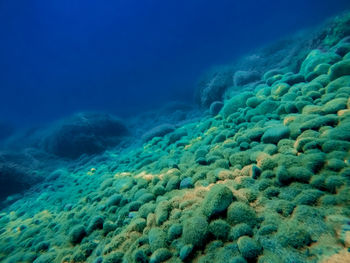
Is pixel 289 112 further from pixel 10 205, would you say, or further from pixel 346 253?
pixel 10 205

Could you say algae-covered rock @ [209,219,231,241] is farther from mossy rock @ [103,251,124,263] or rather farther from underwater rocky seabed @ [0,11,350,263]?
mossy rock @ [103,251,124,263]

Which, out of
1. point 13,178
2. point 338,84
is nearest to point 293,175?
point 338,84

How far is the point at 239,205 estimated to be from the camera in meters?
2.29

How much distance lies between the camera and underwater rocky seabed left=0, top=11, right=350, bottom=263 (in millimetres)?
1949

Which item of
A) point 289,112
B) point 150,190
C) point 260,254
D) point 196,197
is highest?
point 289,112

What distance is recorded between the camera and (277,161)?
2.94 metres

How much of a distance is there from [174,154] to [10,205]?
314 inches

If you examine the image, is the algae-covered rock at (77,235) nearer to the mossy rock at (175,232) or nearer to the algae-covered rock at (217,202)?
the mossy rock at (175,232)

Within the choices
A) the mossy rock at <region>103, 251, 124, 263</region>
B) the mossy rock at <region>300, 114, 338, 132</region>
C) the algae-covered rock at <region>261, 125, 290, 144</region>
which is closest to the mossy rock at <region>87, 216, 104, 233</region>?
the mossy rock at <region>103, 251, 124, 263</region>

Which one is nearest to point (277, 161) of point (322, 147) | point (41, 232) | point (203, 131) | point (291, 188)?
point (291, 188)

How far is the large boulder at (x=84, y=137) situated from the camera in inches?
489

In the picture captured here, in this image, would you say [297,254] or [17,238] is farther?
[17,238]

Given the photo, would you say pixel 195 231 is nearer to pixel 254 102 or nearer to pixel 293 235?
pixel 293 235

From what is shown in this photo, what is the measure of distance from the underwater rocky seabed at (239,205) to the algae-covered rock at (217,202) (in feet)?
0.04
